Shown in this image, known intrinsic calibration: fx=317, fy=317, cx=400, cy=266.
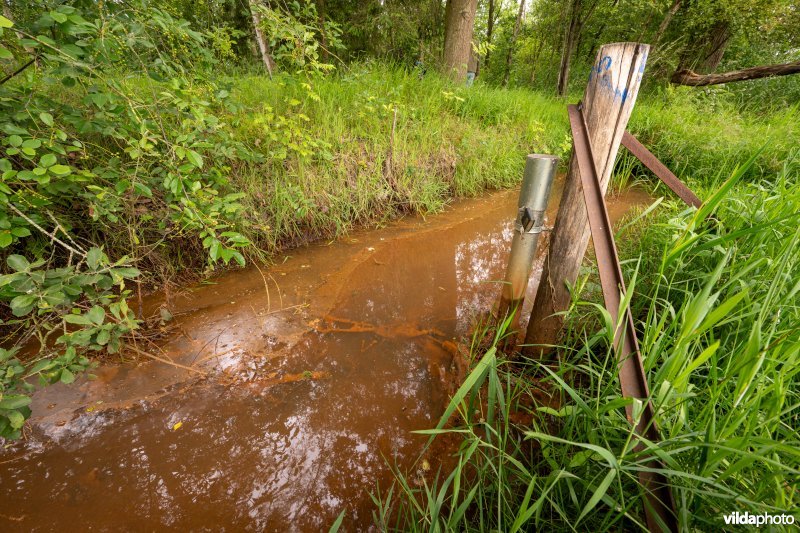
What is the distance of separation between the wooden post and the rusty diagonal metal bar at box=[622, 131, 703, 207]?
0.17m

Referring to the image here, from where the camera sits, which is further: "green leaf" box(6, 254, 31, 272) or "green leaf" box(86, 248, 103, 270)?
"green leaf" box(86, 248, 103, 270)

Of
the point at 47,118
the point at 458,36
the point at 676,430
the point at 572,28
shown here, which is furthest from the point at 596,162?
the point at 572,28

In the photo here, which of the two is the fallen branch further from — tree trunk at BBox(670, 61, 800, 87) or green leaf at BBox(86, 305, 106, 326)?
tree trunk at BBox(670, 61, 800, 87)

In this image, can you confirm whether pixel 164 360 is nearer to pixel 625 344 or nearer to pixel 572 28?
pixel 625 344

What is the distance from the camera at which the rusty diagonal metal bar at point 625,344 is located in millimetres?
826

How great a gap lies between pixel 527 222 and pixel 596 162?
0.39 m

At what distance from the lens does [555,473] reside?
979 millimetres

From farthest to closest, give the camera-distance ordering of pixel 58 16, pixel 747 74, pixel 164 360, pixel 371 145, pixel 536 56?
pixel 536 56
pixel 371 145
pixel 747 74
pixel 164 360
pixel 58 16

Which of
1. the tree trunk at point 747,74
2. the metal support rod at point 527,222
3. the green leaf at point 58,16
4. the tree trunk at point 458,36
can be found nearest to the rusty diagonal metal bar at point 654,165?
the metal support rod at point 527,222

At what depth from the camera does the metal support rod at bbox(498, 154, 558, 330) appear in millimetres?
1490

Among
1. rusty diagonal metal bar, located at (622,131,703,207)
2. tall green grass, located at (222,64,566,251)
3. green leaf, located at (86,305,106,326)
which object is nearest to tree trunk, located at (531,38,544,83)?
tall green grass, located at (222,64,566,251)

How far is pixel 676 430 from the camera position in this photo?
984mm

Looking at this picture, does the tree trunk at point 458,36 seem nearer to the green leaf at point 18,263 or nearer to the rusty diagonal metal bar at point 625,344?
the rusty diagonal metal bar at point 625,344

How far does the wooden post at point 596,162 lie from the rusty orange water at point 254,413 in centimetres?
62
